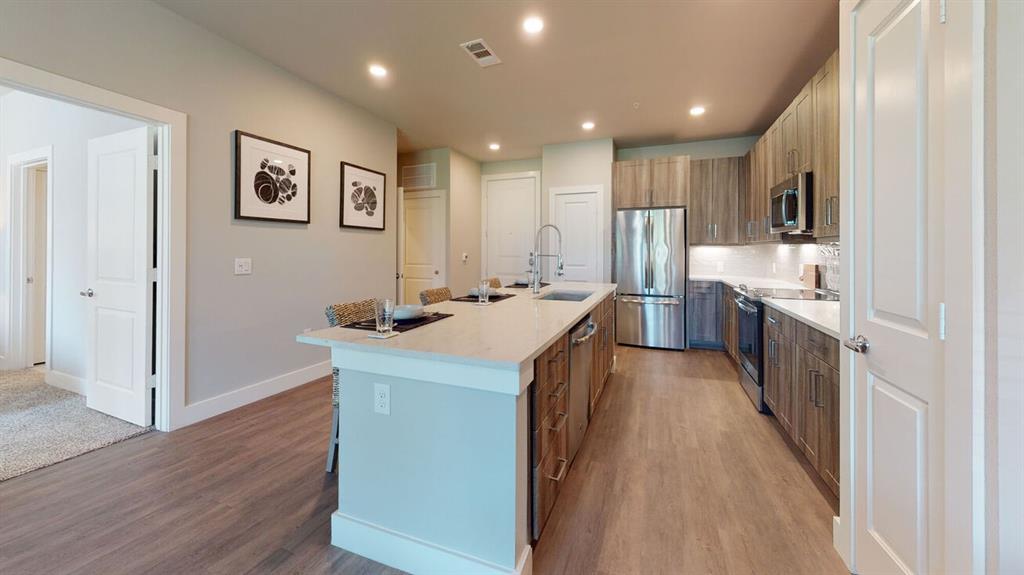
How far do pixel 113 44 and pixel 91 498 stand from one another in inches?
99.5

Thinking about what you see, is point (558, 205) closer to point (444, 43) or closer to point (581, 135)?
point (581, 135)

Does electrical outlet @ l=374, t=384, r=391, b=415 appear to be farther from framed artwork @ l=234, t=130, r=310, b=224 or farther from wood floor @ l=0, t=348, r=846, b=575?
framed artwork @ l=234, t=130, r=310, b=224

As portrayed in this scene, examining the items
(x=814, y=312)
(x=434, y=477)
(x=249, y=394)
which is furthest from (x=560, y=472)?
(x=249, y=394)

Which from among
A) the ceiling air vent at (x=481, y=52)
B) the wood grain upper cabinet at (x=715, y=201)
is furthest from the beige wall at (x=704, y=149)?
the ceiling air vent at (x=481, y=52)

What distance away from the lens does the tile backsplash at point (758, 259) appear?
3977 mm

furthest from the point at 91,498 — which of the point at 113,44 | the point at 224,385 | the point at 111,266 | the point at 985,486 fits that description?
the point at 985,486

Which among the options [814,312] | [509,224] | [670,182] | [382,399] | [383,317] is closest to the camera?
[382,399]

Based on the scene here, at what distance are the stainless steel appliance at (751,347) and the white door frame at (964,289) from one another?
208cm

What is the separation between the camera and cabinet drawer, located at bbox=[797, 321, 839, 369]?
5.74 feet

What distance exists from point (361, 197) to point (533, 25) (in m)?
2.43

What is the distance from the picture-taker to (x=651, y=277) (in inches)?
195

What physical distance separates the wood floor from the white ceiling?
2768 millimetres

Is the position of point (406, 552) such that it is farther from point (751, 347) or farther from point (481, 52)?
point (481, 52)

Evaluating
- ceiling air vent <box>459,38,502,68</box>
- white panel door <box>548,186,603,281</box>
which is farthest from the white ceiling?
white panel door <box>548,186,603,281</box>
